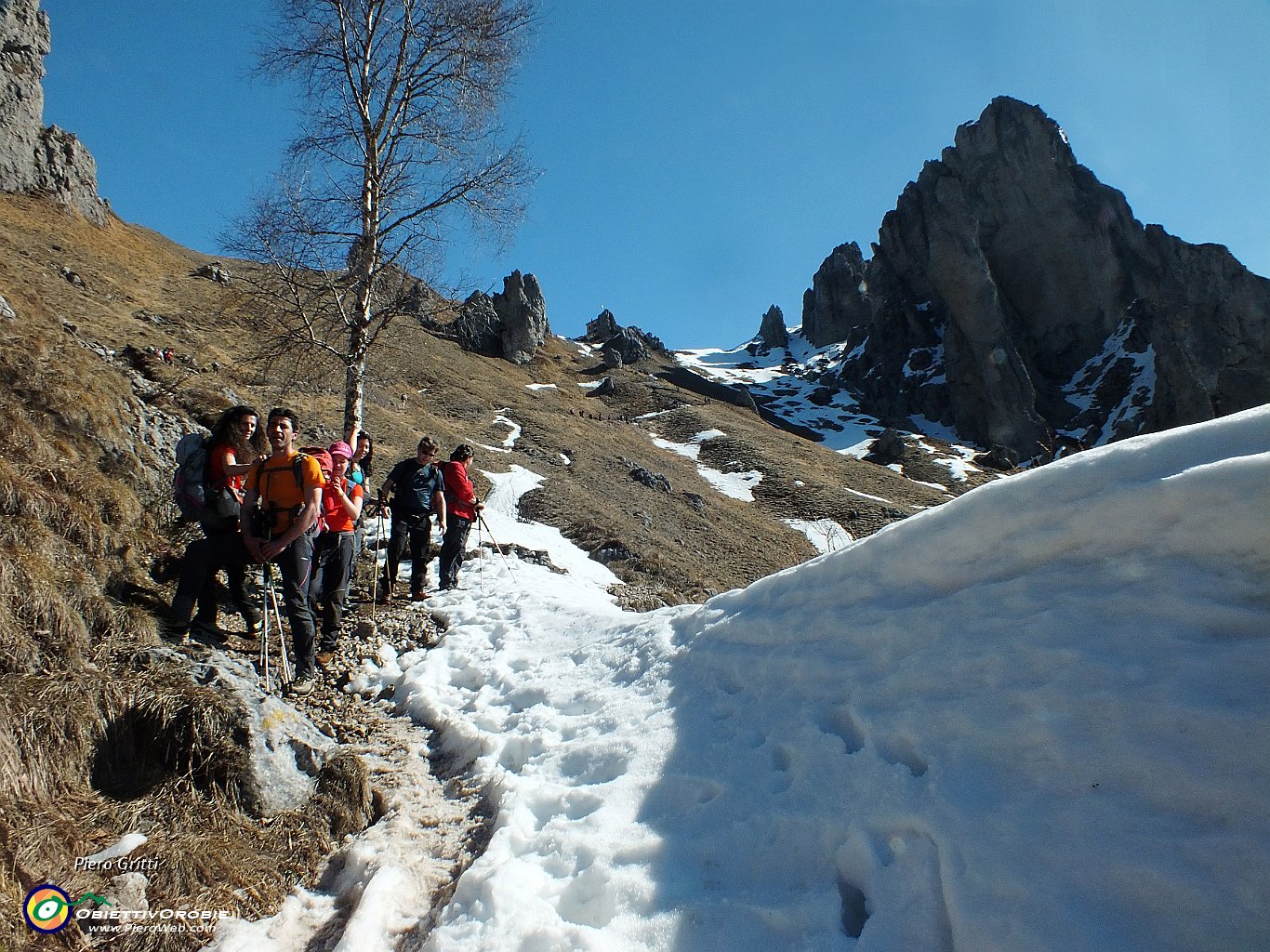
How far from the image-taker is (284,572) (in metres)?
5.05

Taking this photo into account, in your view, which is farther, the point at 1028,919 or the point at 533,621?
the point at 533,621

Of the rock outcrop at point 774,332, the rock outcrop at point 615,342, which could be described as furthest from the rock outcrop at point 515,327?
the rock outcrop at point 774,332

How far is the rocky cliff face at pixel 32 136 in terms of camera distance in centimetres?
3419

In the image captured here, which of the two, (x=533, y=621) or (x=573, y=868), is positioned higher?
(x=533, y=621)

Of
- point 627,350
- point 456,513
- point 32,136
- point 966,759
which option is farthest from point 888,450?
point 32,136

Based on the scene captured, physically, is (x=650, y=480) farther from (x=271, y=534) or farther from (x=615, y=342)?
(x=615, y=342)

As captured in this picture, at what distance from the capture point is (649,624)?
587 cm

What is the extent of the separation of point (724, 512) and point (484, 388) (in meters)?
20.9

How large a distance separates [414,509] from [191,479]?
128 inches

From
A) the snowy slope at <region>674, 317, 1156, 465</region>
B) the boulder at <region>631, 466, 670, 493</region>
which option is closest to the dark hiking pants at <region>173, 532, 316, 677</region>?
the boulder at <region>631, 466, 670, 493</region>

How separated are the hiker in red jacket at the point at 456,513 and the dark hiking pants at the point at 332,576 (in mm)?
2525

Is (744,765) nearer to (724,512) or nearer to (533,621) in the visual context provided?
(533,621)

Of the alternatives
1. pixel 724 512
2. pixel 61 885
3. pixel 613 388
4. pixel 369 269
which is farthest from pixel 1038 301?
pixel 61 885

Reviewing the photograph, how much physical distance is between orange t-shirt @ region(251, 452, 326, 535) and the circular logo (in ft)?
9.69
